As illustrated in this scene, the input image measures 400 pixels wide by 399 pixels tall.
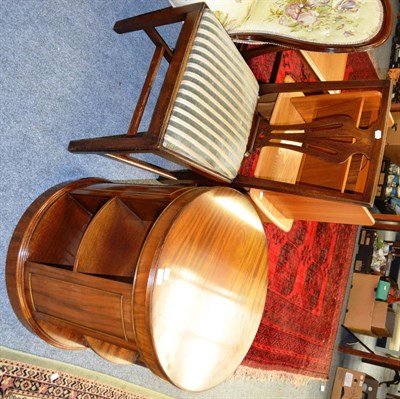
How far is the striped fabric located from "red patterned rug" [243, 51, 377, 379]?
98cm

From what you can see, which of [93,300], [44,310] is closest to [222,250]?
[93,300]

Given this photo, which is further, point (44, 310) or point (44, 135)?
point (44, 135)

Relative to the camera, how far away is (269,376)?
2.88m

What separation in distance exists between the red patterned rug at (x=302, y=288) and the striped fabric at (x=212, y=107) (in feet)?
3.21

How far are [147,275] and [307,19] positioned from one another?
3.92 ft

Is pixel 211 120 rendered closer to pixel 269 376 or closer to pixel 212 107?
pixel 212 107

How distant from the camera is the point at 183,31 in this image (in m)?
1.51

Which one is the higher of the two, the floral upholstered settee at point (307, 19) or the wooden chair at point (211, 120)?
the floral upholstered settee at point (307, 19)

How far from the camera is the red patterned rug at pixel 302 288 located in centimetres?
284

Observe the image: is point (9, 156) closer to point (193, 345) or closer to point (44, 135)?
point (44, 135)

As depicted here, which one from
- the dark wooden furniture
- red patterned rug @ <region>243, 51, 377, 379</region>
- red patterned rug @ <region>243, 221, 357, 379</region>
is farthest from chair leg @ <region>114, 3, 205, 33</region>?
red patterned rug @ <region>243, 221, 357, 379</region>

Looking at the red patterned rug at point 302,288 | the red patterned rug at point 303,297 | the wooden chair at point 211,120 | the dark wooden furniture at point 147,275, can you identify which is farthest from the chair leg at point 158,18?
the red patterned rug at point 303,297

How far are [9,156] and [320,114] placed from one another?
4.63ft

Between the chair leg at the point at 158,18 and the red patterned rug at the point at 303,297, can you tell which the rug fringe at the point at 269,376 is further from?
the chair leg at the point at 158,18
